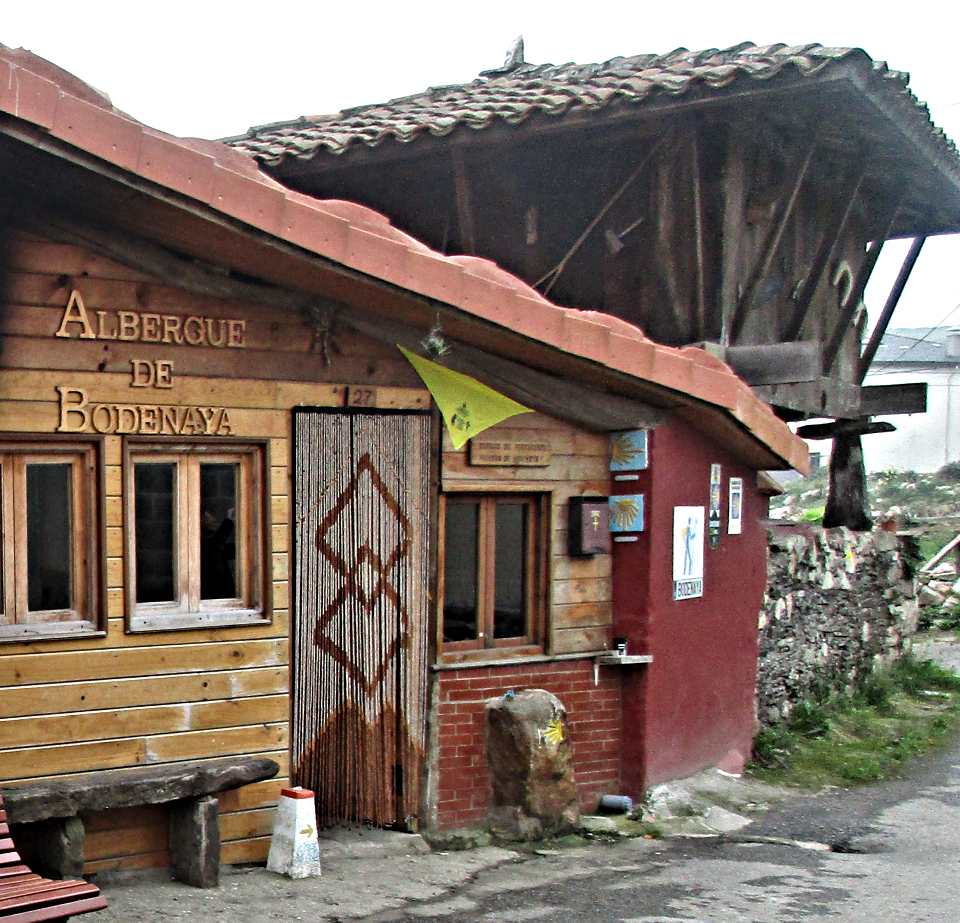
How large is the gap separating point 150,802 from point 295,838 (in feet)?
2.66

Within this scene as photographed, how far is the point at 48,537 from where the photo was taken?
5949 millimetres

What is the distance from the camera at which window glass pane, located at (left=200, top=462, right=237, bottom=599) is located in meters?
6.41

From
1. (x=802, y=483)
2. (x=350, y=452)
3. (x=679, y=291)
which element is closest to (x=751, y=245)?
(x=679, y=291)

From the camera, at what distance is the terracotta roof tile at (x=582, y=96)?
835 centimetres

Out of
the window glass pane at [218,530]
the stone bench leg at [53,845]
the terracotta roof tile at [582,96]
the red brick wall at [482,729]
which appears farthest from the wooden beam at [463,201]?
the stone bench leg at [53,845]

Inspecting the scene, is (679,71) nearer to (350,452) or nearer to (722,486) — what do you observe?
(722,486)

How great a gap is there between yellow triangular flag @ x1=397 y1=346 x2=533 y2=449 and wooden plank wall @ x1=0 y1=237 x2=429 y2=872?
40 cm

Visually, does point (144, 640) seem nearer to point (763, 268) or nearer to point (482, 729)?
point (482, 729)

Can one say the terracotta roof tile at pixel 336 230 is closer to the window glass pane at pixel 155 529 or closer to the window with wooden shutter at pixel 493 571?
the window with wooden shutter at pixel 493 571

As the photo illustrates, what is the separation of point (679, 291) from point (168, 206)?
206 inches

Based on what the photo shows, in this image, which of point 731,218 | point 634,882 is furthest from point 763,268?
point 634,882

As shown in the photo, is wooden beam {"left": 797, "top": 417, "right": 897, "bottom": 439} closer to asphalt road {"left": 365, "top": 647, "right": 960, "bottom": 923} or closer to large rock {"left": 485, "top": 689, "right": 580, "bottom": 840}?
asphalt road {"left": 365, "top": 647, "right": 960, "bottom": 923}

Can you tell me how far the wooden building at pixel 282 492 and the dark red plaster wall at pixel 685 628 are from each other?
0.03m

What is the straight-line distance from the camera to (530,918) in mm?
5906
